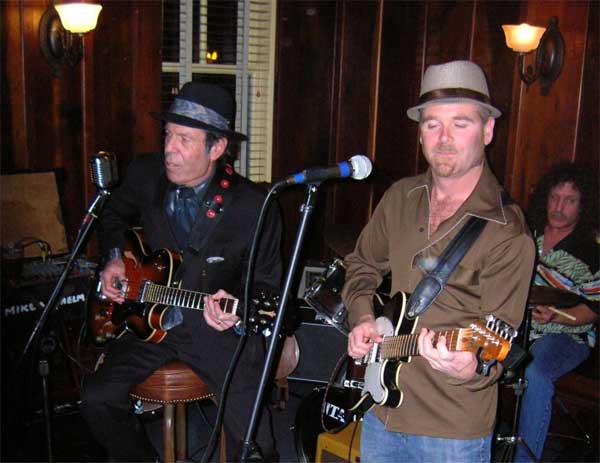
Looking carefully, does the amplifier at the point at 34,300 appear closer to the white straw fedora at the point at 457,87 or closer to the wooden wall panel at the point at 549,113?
the white straw fedora at the point at 457,87

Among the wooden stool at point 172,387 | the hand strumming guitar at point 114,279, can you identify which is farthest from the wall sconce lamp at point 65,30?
the wooden stool at point 172,387

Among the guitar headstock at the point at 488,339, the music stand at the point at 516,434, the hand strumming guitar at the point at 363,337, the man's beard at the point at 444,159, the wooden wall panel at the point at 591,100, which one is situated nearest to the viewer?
the guitar headstock at the point at 488,339

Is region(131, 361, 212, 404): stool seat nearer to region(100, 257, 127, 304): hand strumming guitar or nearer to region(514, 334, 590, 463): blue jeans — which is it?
region(100, 257, 127, 304): hand strumming guitar

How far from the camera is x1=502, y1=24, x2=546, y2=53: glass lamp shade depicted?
468 cm

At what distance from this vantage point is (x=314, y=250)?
18.8 ft

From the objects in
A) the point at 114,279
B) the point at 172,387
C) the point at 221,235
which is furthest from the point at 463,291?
the point at 114,279

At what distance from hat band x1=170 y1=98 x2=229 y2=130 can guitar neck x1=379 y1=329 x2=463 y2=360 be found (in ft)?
4.40

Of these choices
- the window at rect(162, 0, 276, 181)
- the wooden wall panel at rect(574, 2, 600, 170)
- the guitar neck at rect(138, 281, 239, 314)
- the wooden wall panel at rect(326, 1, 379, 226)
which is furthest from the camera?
the wooden wall panel at rect(326, 1, 379, 226)

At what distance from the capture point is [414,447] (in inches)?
83.0

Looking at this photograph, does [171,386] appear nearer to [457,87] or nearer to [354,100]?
[457,87]

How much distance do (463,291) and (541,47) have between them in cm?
336

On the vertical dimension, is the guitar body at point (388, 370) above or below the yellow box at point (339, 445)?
above

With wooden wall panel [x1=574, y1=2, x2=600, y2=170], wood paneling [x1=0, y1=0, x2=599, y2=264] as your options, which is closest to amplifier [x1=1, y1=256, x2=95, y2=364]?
wood paneling [x1=0, y1=0, x2=599, y2=264]

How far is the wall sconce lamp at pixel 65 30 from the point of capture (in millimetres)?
4062
